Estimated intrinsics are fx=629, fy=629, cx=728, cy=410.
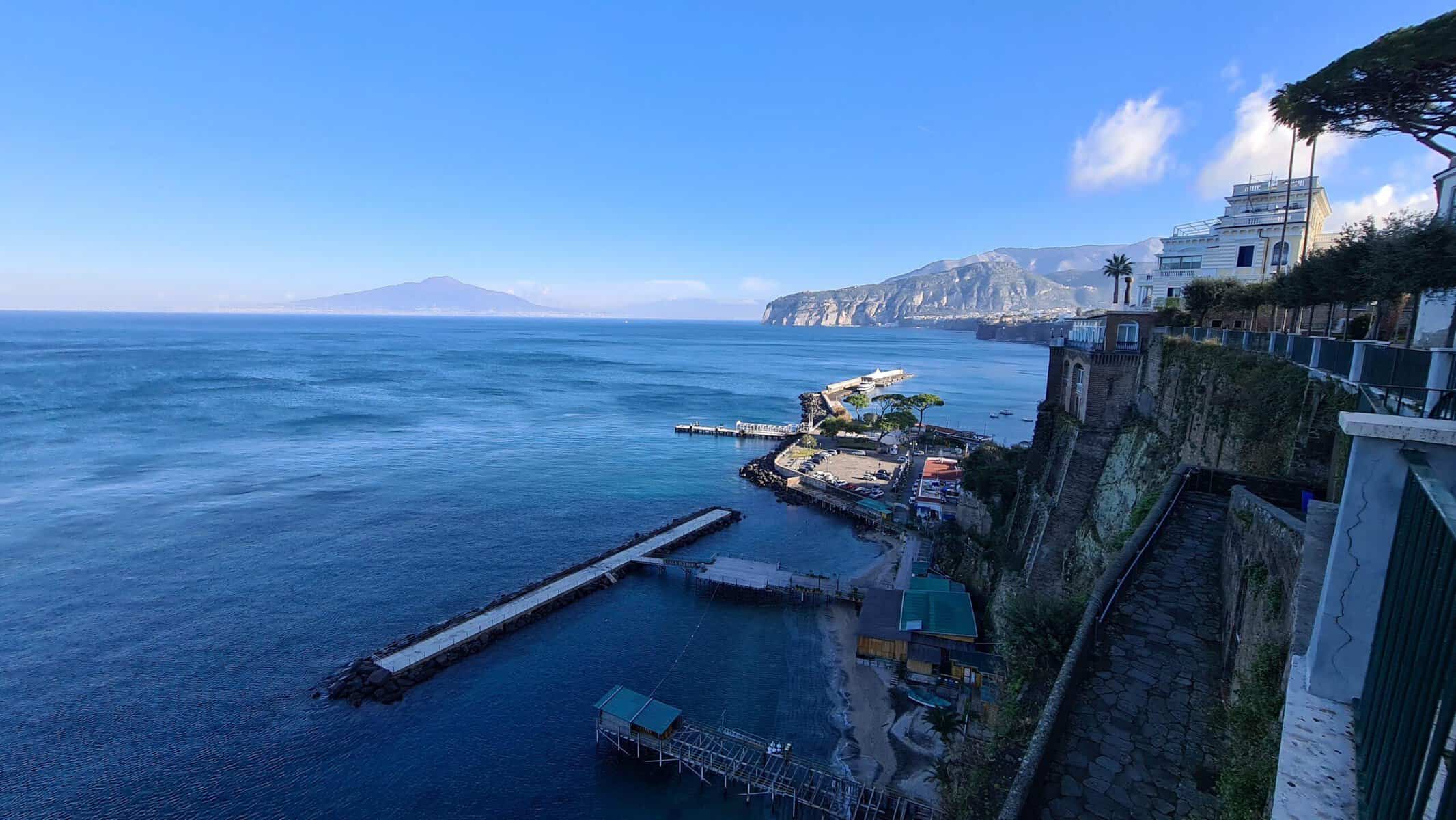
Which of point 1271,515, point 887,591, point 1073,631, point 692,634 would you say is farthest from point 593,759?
point 1271,515

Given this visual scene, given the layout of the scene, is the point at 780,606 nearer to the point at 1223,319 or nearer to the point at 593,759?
the point at 593,759

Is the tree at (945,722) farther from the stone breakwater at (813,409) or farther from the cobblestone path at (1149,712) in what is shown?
the stone breakwater at (813,409)

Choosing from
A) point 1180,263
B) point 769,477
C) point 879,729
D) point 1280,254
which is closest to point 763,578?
point 879,729

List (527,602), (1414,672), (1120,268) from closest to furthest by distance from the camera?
(1414,672) < (527,602) < (1120,268)

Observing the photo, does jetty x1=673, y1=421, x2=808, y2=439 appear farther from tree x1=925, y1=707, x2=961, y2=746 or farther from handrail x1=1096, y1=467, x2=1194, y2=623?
handrail x1=1096, y1=467, x2=1194, y2=623

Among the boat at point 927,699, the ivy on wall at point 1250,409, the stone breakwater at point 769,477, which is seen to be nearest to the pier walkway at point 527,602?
the stone breakwater at point 769,477

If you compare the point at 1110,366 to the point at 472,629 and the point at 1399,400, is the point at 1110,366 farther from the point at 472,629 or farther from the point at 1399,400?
the point at 472,629
